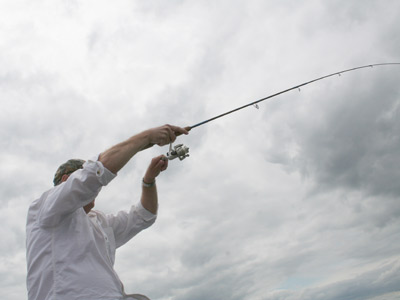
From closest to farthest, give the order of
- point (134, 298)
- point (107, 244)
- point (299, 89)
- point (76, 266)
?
point (76, 266) → point (134, 298) → point (107, 244) → point (299, 89)

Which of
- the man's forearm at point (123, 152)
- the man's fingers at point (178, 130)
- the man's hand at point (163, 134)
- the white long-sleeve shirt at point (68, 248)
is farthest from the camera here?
the man's fingers at point (178, 130)

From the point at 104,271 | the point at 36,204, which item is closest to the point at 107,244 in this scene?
the point at 104,271

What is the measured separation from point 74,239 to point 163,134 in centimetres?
154

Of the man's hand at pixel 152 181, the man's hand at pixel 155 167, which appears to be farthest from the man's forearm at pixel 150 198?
the man's hand at pixel 155 167

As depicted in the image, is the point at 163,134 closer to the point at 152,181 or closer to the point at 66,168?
the point at 66,168

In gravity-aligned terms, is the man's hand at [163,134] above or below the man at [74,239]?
above

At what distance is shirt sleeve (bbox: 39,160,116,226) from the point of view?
3.68m

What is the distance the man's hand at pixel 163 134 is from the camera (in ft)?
13.9

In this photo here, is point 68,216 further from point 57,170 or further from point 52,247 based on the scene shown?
point 57,170

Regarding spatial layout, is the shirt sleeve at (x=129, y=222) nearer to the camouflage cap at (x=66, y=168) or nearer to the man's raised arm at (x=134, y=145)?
the camouflage cap at (x=66, y=168)

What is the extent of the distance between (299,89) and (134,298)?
655cm

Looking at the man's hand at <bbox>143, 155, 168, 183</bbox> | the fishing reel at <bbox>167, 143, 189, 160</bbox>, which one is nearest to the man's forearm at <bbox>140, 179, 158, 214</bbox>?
the man's hand at <bbox>143, 155, 168, 183</bbox>

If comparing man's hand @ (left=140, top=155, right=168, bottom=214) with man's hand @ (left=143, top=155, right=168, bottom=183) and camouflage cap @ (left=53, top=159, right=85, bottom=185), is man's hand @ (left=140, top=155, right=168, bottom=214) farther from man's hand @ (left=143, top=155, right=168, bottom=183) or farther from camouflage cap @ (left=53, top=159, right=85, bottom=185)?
camouflage cap @ (left=53, top=159, right=85, bottom=185)

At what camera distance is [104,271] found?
3.94 meters
